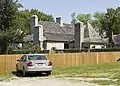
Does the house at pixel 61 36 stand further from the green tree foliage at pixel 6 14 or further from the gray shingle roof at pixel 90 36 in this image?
the green tree foliage at pixel 6 14

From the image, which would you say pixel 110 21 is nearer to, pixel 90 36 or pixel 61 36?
pixel 90 36

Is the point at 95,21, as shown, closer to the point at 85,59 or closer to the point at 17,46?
the point at 17,46

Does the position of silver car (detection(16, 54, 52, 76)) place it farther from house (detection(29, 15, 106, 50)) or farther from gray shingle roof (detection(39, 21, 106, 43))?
gray shingle roof (detection(39, 21, 106, 43))

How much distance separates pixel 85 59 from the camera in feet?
117

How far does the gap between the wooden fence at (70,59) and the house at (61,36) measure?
2322 cm

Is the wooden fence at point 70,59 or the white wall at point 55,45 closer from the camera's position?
the wooden fence at point 70,59

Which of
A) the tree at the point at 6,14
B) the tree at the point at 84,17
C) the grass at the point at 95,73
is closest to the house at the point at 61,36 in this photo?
the tree at the point at 6,14

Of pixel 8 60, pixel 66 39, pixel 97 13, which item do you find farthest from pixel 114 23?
pixel 8 60

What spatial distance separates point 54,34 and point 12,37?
2804 cm

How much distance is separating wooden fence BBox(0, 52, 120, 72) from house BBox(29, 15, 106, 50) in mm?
23222

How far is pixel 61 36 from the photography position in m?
67.9

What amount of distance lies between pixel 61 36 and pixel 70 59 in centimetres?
3445

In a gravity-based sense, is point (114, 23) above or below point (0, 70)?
above

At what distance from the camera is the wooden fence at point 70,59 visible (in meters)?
27.6
